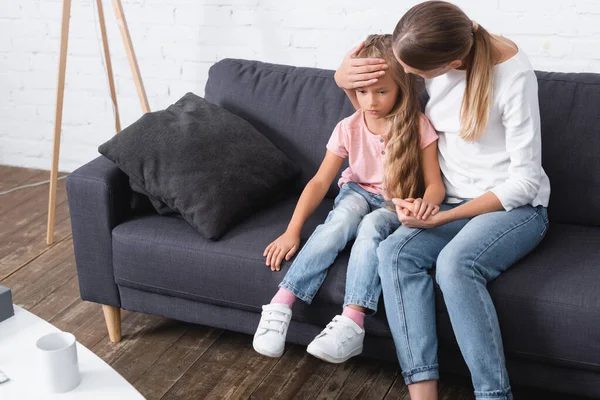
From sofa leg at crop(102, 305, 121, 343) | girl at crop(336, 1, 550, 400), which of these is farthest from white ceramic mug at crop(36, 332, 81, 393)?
sofa leg at crop(102, 305, 121, 343)

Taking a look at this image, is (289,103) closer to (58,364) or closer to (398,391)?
(398,391)

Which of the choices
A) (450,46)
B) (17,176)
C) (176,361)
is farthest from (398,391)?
(17,176)

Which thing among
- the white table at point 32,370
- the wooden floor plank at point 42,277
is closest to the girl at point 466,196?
the white table at point 32,370

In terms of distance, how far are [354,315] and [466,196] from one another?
0.46 meters

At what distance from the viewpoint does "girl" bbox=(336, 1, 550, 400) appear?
73.6 inches

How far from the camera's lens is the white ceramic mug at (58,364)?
154cm

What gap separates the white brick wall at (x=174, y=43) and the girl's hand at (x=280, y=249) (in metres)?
1.20

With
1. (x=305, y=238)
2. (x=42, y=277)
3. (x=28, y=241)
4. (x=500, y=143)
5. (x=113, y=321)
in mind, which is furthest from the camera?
(x=28, y=241)

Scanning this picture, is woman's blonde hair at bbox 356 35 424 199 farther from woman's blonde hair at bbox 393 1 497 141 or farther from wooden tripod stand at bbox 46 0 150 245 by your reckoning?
wooden tripod stand at bbox 46 0 150 245

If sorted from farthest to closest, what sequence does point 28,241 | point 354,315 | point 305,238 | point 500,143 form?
point 28,241 < point 305,238 < point 500,143 < point 354,315

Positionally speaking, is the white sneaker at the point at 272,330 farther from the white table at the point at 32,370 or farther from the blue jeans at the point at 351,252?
the white table at the point at 32,370

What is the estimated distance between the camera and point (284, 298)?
2.04 meters

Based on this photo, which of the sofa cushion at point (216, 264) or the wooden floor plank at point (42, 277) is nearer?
the sofa cushion at point (216, 264)

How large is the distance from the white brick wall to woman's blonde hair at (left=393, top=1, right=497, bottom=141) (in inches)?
35.7
